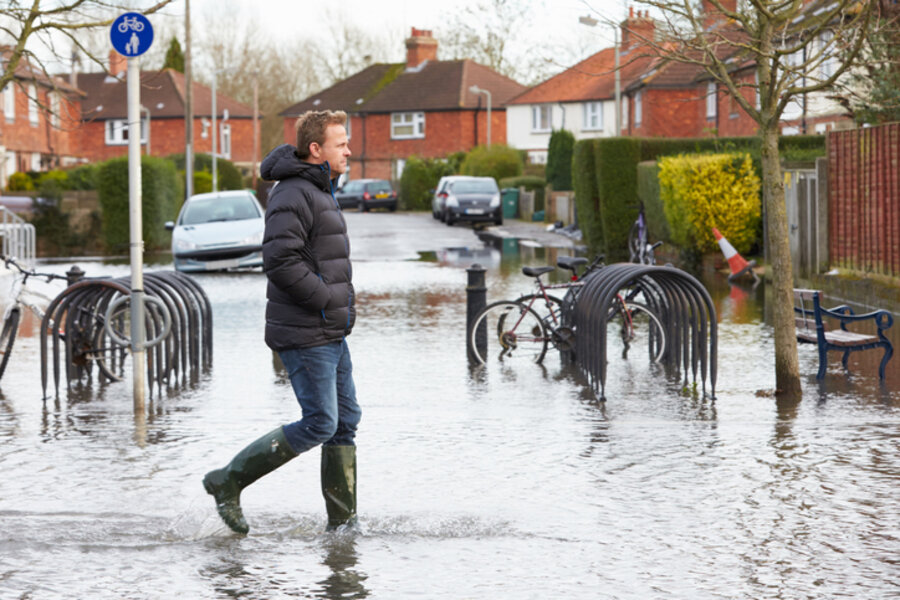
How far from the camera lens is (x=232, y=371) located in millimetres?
12102

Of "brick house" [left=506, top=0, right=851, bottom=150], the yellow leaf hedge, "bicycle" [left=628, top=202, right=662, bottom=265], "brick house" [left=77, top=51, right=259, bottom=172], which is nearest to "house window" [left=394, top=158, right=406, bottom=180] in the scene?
"brick house" [left=506, top=0, right=851, bottom=150]

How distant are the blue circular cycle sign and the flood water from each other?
103 inches

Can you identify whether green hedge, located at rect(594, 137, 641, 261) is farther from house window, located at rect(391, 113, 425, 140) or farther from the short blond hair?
house window, located at rect(391, 113, 425, 140)

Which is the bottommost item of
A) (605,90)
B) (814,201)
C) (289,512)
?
(289,512)

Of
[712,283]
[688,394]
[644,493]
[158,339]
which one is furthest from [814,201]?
[644,493]

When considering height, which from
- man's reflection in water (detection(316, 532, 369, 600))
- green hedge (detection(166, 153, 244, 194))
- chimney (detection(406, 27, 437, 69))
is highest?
chimney (detection(406, 27, 437, 69))

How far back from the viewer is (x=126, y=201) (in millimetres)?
35750

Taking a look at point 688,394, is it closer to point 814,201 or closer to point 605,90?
point 814,201

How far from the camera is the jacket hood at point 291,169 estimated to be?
6.13m

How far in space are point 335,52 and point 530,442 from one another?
84.7 metres

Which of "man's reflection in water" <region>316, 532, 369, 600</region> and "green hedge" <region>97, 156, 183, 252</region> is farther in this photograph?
"green hedge" <region>97, 156, 183, 252</region>

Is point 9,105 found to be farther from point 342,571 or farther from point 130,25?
point 342,571

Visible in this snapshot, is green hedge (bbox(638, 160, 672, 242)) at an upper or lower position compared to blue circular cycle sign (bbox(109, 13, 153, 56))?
lower

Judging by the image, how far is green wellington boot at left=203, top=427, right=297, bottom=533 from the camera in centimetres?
625
